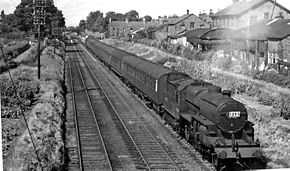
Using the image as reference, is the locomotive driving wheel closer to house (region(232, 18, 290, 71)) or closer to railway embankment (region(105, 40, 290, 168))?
railway embankment (region(105, 40, 290, 168))

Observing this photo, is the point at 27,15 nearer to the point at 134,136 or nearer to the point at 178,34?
the point at 134,136

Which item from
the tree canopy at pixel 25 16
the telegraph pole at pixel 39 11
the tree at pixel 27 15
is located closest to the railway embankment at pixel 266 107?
the tree canopy at pixel 25 16

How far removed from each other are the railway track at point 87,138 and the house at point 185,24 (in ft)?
99.9

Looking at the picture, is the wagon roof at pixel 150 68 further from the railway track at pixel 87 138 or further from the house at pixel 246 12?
the house at pixel 246 12

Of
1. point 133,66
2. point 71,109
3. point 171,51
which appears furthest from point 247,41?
point 171,51

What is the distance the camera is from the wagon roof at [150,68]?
1704cm

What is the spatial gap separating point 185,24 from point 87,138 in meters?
40.6

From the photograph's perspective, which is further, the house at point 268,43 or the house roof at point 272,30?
the house roof at point 272,30

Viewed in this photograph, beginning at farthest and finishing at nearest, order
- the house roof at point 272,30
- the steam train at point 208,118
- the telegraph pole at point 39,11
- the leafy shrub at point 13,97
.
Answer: the house roof at point 272,30, the telegraph pole at point 39,11, the leafy shrub at point 13,97, the steam train at point 208,118

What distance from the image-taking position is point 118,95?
23.2 m

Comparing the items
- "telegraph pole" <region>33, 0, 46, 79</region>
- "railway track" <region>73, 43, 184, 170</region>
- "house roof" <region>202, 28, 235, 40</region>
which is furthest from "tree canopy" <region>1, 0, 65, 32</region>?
"house roof" <region>202, 28, 235, 40</region>

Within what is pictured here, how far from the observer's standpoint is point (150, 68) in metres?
19.2

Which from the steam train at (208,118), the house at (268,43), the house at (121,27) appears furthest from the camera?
the house at (121,27)

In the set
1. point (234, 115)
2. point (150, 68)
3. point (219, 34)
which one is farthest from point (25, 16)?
point (219, 34)
